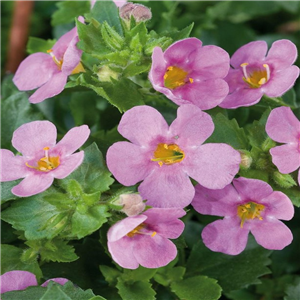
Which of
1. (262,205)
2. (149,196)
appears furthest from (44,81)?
(262,205)

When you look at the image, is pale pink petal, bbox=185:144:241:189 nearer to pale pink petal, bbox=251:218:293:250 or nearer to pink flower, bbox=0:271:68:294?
pale pink petal, bbox=251:218:293:250

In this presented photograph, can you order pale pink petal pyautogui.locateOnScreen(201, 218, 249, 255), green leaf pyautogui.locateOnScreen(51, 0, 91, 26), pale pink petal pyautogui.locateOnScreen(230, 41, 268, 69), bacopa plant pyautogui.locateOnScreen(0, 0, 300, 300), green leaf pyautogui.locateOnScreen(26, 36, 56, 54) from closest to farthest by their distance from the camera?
1. bacopa plant pyautogui.locateOnScreen(0, 0, 300, 300)
2. pale pink petal pyautogui.locateOnScreen(201, 218, 249, 255)
3. pale pink petal pyautogui.locateOnScreen(230, 41, 268, 69)
4. green leaf pyautogui.locateOnScreen(26, 36, 56, 54)
5. green leaf pyautogui.locateOnScreen(51, 0, 91, 26)

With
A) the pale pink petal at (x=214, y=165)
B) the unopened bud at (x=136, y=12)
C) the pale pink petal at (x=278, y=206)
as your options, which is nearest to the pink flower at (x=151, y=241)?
the pale pink petal at (x=214, y=165)

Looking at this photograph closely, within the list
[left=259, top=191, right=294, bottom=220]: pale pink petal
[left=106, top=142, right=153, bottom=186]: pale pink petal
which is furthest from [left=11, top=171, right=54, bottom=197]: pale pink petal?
[left=259, top=191, right=294, bottom=220]: pale pink petal

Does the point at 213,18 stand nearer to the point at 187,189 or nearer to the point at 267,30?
the point at 267,30

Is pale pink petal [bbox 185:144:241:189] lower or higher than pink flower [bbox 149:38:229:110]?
lower

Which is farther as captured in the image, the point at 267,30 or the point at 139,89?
the point at 267,30

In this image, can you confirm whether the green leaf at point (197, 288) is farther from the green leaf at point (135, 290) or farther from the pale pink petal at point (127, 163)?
the pale pink petal at point (127, 163)
